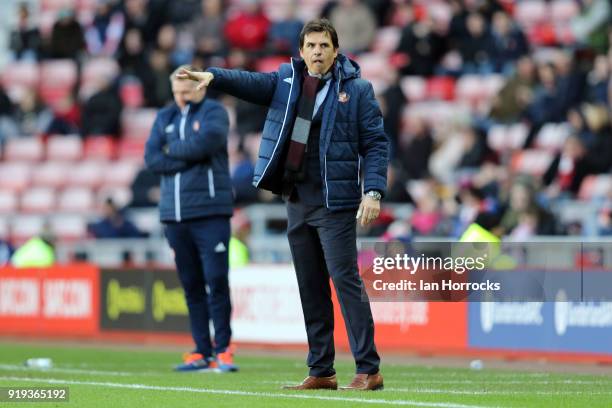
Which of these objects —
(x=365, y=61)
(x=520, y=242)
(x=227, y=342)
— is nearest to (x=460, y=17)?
(x=365, y=61)

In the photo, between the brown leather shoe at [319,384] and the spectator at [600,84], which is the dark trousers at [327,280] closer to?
the brown leather shoe at [319,384]

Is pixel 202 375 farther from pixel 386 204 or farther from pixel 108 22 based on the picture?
pixel 108 22

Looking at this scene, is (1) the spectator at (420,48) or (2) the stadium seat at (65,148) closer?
(1) the spectator at (420,48)

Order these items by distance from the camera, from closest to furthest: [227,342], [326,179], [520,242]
Answer: 1. [326,179]
2. [227,342]
3. [520,242]

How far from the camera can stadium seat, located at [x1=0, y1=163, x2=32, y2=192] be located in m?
25.4

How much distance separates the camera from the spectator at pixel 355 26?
24219 millimetres

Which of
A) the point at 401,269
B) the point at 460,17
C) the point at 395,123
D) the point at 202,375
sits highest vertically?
the point at 460,17

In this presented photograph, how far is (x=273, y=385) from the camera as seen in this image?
10.7 metres

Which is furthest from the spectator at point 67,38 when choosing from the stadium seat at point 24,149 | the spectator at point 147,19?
the stadium seat at point 24,149

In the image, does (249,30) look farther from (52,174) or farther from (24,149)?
(24,149)

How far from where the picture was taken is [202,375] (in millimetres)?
12125

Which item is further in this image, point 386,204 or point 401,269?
point 386,204

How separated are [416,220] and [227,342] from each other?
20.5 feet

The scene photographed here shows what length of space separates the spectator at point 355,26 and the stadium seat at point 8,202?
577cm
